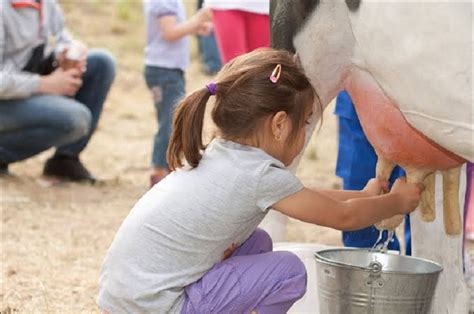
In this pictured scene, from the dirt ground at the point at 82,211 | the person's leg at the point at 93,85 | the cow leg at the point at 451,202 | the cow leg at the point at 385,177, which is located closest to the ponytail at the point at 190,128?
the cow leg at the point at 385,177

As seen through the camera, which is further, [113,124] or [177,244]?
[113,124]

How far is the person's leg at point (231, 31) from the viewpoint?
3398mm

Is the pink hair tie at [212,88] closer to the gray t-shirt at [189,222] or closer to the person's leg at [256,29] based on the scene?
the gray t-shirt at [189,222]

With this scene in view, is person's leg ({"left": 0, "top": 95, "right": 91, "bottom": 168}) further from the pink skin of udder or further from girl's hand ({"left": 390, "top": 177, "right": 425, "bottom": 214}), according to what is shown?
girl's hand ({"left": 390, "top": 177, "right": 425, "bottom": 214})

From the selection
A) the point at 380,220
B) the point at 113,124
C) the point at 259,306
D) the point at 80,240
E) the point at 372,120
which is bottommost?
the point at 113,124

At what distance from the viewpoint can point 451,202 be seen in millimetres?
2287

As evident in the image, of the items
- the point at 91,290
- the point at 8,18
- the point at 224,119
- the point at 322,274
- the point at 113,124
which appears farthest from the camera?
the point at 113,124

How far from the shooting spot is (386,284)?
206cm

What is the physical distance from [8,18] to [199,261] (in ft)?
7.12

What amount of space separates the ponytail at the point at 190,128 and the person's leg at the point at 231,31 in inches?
54.4

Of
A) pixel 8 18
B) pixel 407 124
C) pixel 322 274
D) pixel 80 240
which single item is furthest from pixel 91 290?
pixel 8 18

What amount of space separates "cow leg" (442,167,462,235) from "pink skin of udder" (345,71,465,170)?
8cm

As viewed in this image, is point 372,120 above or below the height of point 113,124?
above

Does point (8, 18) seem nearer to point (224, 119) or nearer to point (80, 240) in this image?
point (80, 240)
